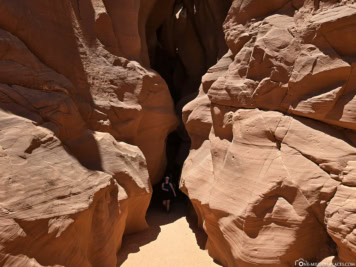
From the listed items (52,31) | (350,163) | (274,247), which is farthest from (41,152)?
(350,163)

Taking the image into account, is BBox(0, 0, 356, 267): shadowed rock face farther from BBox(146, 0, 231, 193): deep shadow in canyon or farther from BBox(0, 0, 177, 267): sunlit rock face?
BBox(146, 0, 231, 193): deep shadow in canyon

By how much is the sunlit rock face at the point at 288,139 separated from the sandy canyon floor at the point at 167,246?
0.69 meters

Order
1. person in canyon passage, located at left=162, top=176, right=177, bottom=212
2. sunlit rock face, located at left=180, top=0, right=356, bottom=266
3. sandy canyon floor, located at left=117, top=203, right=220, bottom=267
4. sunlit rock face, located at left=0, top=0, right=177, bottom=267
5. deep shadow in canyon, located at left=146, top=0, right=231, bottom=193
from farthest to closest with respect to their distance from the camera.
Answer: deep shadow in canyon, located at left=146, top=0, right=231, bottom=193 → person in canyon passage, located at left=162, top=176, right=177, bottom=212 → sandy canyon floor, located at left=117, top=203, right=220, bottom=267 → sunlit rock face, located at left=0, top=0, right=177, bottom=267 → sunlit rock face, located at left=180, top=0, right=356, bottom=266

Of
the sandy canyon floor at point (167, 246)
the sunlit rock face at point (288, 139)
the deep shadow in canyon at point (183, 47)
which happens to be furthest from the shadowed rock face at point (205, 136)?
the deep shadow in canyon at point (183, 47)

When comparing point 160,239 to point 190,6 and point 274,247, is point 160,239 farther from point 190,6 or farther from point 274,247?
point 190,6

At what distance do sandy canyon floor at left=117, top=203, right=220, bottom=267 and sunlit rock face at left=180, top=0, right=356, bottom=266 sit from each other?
2.26 feet

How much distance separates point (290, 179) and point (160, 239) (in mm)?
3190

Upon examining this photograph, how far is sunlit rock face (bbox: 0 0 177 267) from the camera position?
331 centimetres

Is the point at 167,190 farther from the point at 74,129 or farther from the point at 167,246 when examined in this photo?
the point at 74,129

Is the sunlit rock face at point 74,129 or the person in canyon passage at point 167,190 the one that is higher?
the sunlit rock face at point 74,129

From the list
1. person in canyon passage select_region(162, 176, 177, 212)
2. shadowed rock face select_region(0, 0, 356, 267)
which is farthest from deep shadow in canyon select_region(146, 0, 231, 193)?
shadowed rock face select_region(0, 0, 356, 267)

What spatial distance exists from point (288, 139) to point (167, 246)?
126 inches

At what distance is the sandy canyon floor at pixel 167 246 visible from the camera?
468cm

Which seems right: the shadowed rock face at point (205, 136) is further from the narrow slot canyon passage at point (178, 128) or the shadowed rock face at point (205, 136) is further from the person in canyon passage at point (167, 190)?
the person in canyon passage at point (167, 190)
